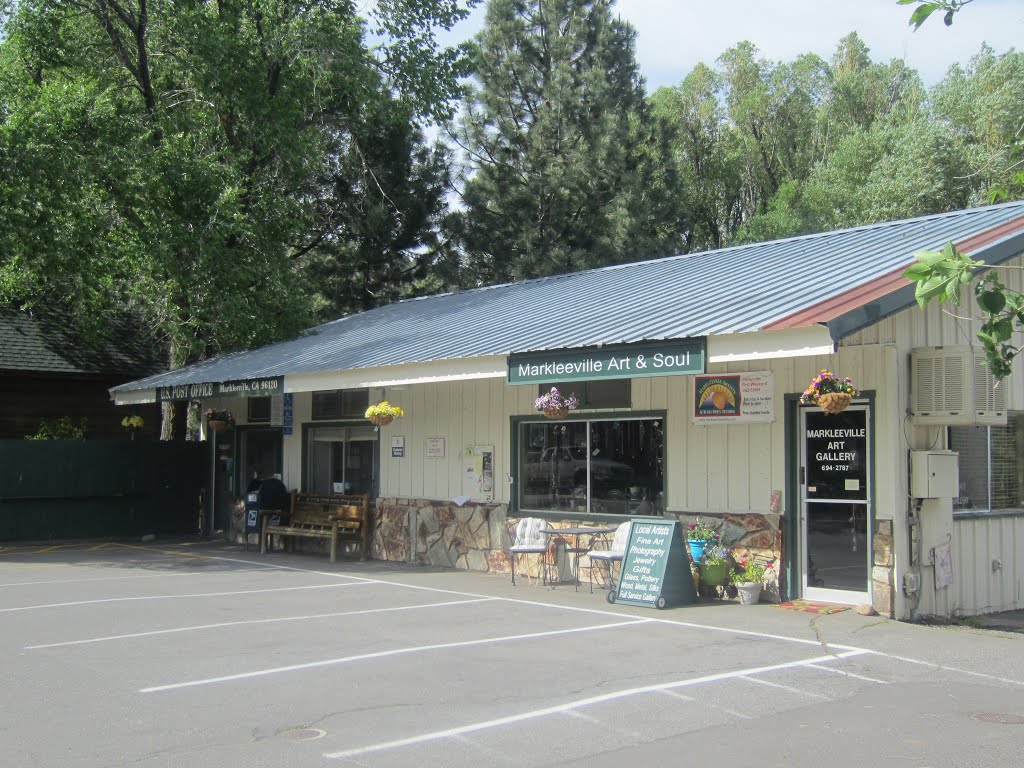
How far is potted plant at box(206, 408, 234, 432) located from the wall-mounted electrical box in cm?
1305

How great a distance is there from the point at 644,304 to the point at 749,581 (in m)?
3.89

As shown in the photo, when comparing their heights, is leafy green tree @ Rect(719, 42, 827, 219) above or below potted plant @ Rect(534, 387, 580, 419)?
above

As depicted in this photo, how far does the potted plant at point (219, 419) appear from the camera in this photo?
1994 centimetres

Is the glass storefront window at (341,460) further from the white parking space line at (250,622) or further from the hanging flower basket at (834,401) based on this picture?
the hanging flower basket at (834,401)

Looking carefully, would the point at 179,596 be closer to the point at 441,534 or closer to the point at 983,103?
the point at 441,534

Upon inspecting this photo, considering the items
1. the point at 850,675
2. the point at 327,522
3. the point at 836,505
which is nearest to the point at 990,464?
the point at 836,505

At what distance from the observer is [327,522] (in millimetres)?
17344

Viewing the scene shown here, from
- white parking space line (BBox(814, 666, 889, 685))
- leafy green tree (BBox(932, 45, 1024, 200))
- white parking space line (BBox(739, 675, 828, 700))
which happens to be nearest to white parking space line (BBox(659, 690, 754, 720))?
white parking space line (BBox(739, 675, 828, 700))

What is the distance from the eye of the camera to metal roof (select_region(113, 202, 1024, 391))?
1141 cm

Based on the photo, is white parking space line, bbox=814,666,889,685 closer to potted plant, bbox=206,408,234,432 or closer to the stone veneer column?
the stone veneer column

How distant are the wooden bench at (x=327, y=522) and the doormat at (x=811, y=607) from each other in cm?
739

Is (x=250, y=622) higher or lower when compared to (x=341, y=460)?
lower

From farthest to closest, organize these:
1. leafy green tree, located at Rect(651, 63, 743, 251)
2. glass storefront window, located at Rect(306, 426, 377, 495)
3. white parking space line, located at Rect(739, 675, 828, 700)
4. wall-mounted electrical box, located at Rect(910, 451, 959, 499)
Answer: leafy green tree, located at Rect(651, 63, 743, 251) → glass storefront window, located at Rect(306, 426, 377, 495) → wall-mounted electrical box, located at Rect(910, 451, 959, 499) → white parking space line, located at Rect(739, 675, 828, 700)

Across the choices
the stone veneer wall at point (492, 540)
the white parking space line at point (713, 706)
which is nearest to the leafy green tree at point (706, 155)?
the stone veneer wall at point (492, 540)
